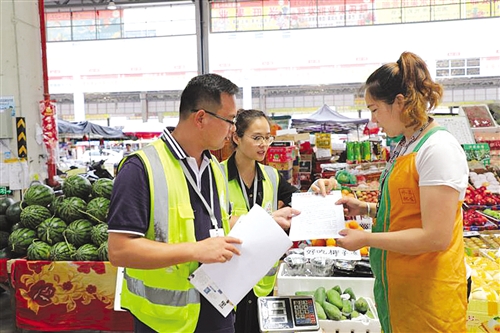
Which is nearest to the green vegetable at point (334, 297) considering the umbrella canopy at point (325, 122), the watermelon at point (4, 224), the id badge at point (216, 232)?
the id badge at point (216, 232)

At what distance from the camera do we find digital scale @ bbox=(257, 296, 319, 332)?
6.70 feet

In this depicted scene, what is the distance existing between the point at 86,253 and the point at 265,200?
1.54 metres

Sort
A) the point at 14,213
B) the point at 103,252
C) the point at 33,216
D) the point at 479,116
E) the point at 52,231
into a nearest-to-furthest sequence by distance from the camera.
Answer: the point at 103,252
the point at 52,231
the point at 33,216
the point at 14,213
the point at 479,116

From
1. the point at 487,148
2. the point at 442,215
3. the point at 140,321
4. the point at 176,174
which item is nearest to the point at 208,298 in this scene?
the point at 140,321

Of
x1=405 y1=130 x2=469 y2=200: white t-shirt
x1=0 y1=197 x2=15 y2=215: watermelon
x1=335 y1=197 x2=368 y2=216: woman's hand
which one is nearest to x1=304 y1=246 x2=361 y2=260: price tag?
x1=335 y1=197 x2=368 y2=216: woman's hand

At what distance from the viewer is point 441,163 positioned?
166cm

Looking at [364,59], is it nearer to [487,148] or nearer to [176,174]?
[487,148]

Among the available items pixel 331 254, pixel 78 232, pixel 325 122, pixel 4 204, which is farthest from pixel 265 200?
pixel 325 122

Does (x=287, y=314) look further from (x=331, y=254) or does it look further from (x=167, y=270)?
(x=331, y=254)

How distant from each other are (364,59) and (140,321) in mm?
10116

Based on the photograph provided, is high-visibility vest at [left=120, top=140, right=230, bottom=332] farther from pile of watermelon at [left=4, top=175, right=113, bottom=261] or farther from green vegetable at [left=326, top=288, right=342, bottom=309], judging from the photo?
pile of watermelon at [left=4, top=175, right=113, bottom=261]

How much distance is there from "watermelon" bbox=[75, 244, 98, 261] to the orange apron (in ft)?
8.18

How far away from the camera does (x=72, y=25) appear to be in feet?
40.2

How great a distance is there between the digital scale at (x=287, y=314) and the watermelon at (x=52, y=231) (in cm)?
215
